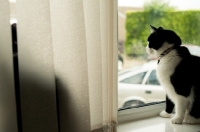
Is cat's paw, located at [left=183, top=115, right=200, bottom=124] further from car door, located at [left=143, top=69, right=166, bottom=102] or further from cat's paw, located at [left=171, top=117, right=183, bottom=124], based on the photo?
car door, located at [left=143, top=69, right=166, bottom=102]

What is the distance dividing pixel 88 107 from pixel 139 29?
2.28 feet

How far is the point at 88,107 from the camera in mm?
797

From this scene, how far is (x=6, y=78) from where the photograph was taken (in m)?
0.67

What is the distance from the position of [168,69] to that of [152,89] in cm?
30

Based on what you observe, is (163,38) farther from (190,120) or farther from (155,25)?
(190,120)

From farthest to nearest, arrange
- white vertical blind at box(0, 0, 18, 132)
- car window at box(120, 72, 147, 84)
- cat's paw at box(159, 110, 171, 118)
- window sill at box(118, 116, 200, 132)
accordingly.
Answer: car window at box(120, 72, 147, 84) → cat's paw at box(159, 110, 171, 118) → window sill at box(118, 116, 200, 132) → white vertical blind at box(0, 0, 18, 132)

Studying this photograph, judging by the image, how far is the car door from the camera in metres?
1.39

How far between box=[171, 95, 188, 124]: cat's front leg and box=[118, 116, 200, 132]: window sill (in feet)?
0.08

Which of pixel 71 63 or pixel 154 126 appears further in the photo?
pixel 154 126

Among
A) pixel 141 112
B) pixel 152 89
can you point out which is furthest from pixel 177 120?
pixel 152 89

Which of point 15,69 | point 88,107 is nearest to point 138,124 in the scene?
point 88,107

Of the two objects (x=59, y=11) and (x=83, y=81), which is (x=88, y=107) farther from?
(x=59, y=11)

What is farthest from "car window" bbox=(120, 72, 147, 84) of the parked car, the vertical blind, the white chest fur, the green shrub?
the vertical blind

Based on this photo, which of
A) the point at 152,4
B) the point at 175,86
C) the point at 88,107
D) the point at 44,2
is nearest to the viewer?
the point at 44,2
